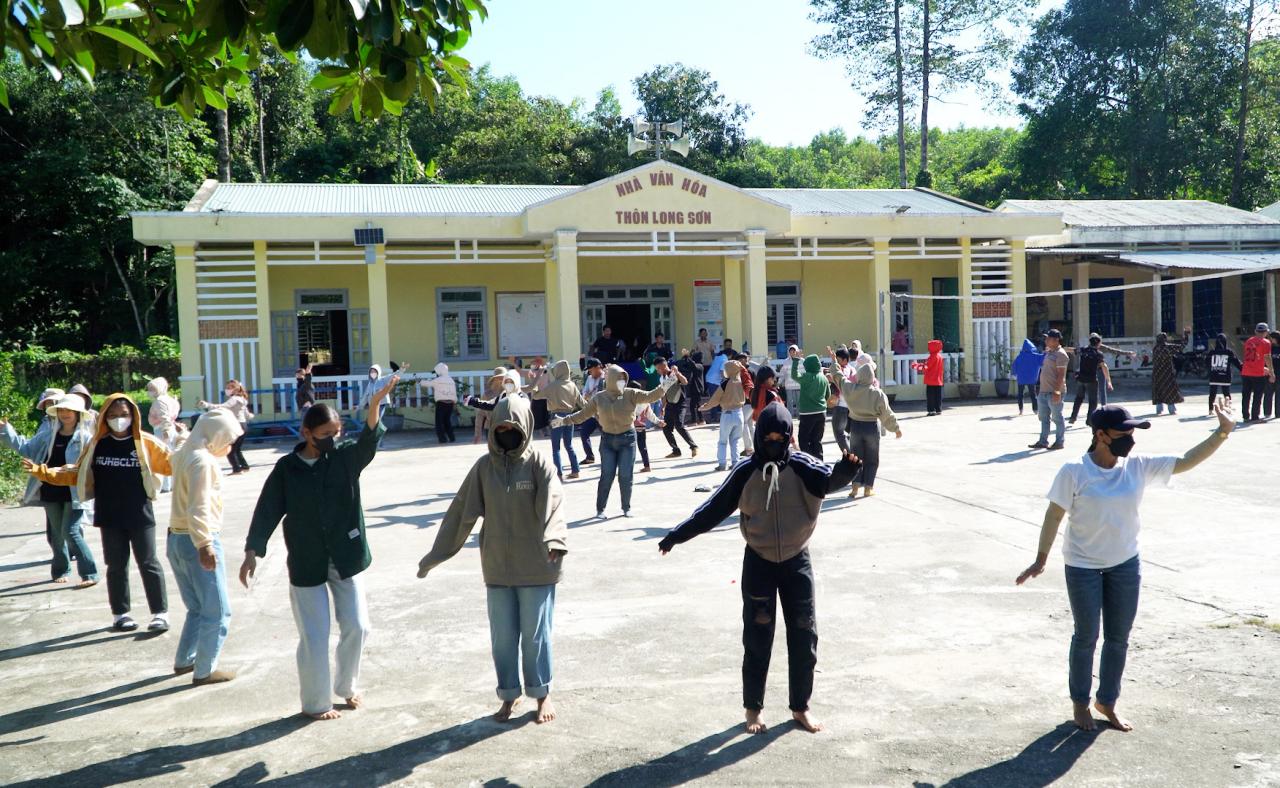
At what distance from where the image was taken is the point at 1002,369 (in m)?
23.7

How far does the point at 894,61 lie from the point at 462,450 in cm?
2915

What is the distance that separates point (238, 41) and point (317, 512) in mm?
2238

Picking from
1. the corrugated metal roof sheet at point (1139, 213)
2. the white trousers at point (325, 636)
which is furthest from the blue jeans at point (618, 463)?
the corrugated metal roof sheet at point (1139, 213)

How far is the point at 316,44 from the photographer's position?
4.33m

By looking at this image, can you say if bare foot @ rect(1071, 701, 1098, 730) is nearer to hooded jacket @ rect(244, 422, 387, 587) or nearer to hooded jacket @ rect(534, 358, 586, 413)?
hooded jacket @ rect(244, 422, 387, 587)

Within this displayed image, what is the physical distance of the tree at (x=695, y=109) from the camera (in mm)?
40000

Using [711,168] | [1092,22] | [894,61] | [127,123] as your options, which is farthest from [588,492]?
[1092,22]

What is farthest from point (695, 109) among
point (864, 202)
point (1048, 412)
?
point (1048, 412)

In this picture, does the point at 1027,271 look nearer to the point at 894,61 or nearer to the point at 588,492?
the point at 894,61

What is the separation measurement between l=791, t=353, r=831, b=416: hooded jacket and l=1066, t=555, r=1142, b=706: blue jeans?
7.32 metres

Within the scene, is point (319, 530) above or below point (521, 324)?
below

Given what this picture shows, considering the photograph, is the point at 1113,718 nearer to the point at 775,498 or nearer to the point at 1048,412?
the point at 775,498

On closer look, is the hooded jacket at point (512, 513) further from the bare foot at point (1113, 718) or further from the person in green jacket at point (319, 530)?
the bare foot at point (1113, 718)

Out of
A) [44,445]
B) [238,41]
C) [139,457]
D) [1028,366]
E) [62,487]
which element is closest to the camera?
[238,41]
